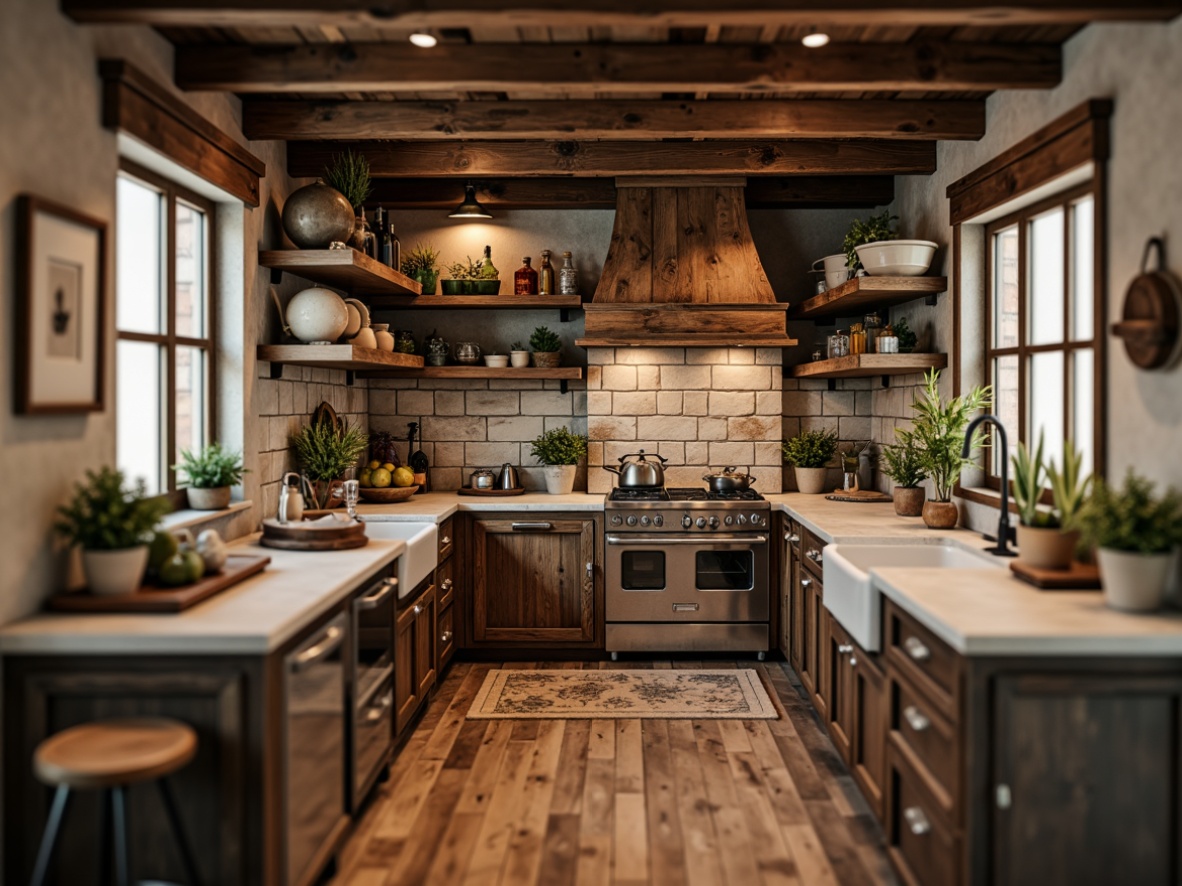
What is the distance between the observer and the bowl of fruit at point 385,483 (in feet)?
17.3

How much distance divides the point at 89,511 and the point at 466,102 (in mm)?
2433

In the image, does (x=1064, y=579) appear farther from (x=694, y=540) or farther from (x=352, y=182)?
(x=352, y=182)

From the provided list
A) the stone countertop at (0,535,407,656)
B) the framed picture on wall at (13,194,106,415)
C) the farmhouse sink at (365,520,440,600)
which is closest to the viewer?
the stone countertop at (0,535,407,656)

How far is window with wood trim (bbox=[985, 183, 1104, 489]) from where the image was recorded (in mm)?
3566

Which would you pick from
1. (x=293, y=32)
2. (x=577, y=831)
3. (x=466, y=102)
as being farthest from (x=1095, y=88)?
(x=577, y=831)

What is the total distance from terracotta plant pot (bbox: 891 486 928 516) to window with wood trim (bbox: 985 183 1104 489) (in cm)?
36

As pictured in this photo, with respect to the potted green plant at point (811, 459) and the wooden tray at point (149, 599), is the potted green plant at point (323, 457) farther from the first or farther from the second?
the potted green plant at point (811, 459)

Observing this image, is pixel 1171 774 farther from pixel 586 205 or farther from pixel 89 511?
pixel 586 205

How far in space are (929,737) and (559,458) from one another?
333 cm

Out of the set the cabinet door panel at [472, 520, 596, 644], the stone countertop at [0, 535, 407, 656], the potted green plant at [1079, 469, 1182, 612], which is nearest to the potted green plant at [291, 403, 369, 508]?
the cabinet door panel at [472, 520, 596, 644]

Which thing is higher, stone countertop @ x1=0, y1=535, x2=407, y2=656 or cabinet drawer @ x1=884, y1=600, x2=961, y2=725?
stone countertop @ x1=0, y1=535, x2=407, y2=656

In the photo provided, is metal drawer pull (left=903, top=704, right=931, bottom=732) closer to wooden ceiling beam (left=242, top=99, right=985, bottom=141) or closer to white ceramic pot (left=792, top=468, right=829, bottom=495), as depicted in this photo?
wooden ceiling beam (left=242, top=99, right=985, bottom=141)

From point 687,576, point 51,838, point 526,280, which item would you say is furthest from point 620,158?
point 51,838

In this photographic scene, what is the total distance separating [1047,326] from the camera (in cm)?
396
